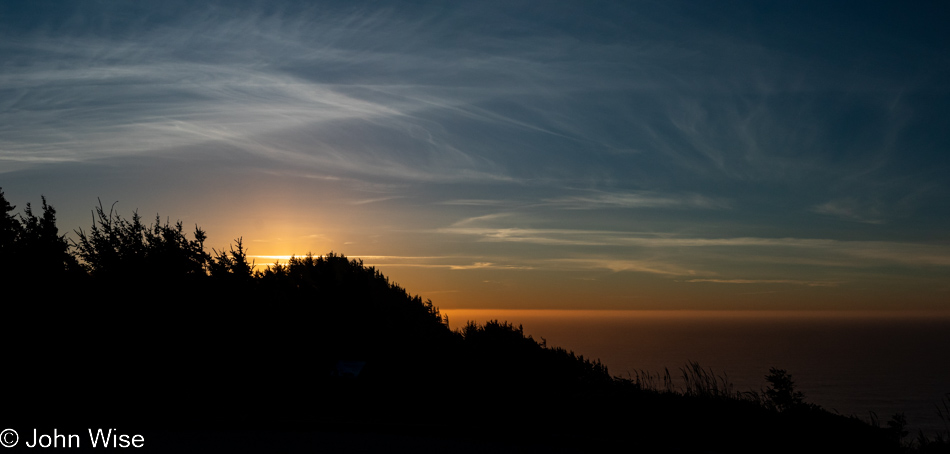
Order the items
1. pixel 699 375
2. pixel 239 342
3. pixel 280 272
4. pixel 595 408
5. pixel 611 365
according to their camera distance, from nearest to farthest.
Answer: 1. pixel 595 408
2. pixel 699 375
3. pixel 239 342
4. pixel 280 272
5. pixel 611 365

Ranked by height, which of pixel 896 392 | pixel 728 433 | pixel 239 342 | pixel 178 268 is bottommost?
pixel 896 392

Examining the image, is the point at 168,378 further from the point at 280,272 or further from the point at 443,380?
the point at 280,272

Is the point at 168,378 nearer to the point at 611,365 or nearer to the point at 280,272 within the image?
the point at 280,272

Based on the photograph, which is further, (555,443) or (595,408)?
(595,408)

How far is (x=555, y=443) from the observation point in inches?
430

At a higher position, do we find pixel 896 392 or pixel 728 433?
pixel 728 433

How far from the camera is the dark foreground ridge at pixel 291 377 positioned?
1157 centimetres

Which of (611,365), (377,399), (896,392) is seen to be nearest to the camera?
(377,399)

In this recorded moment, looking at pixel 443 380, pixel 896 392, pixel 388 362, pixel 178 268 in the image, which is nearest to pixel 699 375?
pixel 443 380

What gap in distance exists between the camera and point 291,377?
792 inches

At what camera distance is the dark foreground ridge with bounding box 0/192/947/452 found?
11570 mm

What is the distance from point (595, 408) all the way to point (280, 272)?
96.1 feet

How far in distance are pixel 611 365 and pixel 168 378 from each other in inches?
7397

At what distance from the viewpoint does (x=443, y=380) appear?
653 inches
